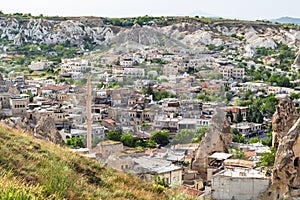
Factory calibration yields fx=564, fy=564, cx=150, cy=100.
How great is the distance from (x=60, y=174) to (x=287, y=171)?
3644mm

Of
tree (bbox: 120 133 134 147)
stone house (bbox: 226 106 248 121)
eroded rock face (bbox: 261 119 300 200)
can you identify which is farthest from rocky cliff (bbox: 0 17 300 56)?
eroded rock face (bbox: 261 119 300 200)

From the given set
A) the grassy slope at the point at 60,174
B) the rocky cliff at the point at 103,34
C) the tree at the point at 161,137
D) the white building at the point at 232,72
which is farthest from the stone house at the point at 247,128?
the rocky cliff at the point at 103,34

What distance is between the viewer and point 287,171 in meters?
7.31

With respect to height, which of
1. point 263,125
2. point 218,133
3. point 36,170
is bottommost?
point 263,125

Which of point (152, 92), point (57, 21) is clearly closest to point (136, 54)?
point (152, 92)

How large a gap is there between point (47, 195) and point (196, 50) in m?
37.6

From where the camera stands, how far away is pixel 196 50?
41.2m

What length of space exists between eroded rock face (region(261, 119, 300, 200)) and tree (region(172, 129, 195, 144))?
8402mm

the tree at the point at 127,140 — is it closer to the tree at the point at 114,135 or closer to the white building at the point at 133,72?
the tree at the point at 114,135

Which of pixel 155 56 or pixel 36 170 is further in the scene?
pixel 155 56

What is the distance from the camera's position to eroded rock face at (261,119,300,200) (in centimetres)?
726

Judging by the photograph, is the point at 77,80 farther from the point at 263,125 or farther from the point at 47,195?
the point at 47,195

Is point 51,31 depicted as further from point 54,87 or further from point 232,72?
point 54,87

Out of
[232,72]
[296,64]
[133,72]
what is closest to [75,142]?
[133,72]
